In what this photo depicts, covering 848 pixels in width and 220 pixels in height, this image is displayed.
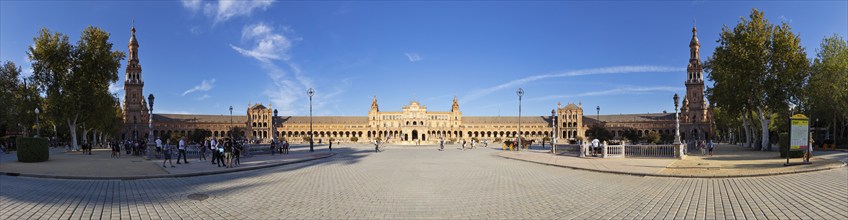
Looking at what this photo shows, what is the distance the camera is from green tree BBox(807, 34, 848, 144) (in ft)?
116

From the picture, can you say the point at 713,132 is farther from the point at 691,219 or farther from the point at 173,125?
the point at 173,125

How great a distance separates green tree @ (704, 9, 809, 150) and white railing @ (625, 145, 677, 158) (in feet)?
49.5

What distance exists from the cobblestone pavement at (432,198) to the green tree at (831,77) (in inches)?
1240

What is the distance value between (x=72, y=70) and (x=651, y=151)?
168ft

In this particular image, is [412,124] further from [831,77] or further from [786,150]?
[786,150]

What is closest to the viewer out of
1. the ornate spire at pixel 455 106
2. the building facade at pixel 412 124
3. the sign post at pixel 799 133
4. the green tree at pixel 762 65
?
the sign post at pixel 799 133

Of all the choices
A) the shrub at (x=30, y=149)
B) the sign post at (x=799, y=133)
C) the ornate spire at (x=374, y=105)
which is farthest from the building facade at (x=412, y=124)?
the sign post at (x=799, y=133)

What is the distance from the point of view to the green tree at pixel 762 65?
108 feet

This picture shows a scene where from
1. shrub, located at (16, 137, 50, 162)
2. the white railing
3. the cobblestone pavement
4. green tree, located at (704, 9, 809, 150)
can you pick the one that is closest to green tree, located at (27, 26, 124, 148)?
shrub, located at (16, 137, 50, 162)

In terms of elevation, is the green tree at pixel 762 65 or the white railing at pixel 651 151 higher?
the green tree at pixel 762 65

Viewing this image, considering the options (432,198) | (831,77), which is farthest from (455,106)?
(432,198)

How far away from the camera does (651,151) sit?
2672 cm

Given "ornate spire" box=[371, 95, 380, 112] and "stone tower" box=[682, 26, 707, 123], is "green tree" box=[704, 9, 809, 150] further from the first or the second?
"ornate spire" box=[371, 95, 380, 112]

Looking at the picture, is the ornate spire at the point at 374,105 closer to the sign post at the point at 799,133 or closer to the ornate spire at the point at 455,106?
the ornate spire at the point at 455,106
